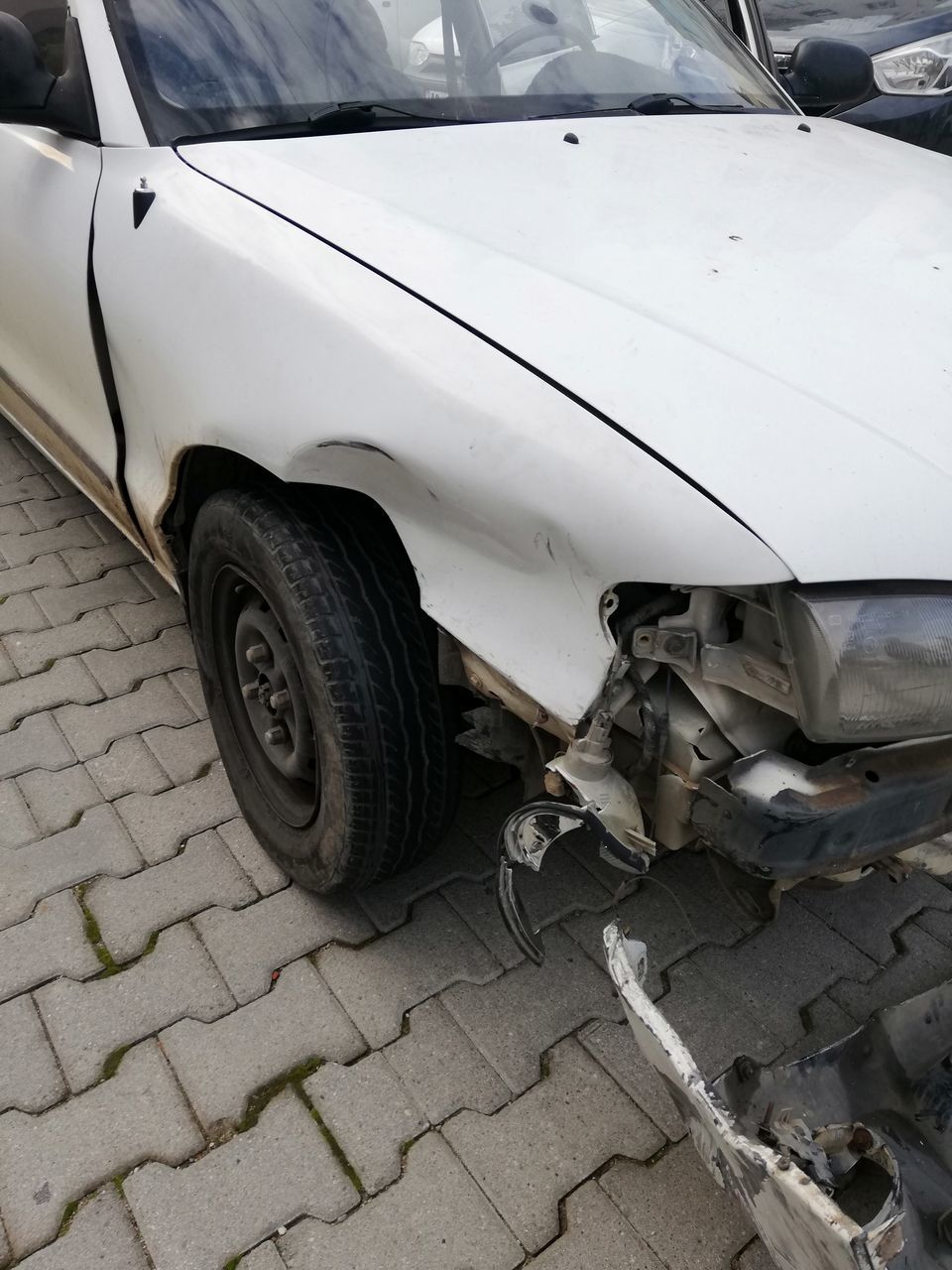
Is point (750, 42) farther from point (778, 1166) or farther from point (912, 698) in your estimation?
Result: point (778, 1166)

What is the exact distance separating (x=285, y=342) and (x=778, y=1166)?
128cm

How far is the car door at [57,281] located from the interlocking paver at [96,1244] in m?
1.42

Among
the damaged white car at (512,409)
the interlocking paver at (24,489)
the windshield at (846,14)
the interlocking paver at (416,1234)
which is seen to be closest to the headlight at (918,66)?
the windshield at (846,14)

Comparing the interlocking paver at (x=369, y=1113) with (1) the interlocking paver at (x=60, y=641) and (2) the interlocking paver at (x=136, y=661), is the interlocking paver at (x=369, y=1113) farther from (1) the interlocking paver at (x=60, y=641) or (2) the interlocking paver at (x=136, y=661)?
(1) the interlocking paver at (x=60, y=641)

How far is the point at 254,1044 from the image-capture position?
1.75 m

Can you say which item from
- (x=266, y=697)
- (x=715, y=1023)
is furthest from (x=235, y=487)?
(x=715, y=1023)

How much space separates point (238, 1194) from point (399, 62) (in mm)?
2091

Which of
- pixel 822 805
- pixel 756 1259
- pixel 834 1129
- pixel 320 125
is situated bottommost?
pixel 756 1259

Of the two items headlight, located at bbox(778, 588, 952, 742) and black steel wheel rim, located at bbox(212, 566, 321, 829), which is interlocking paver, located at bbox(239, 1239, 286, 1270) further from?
headlight, located at bbox(778, 588, 952, 742)

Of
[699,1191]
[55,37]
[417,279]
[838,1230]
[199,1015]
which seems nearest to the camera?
[838,1230]

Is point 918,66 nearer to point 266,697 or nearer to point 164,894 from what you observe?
point 266,697

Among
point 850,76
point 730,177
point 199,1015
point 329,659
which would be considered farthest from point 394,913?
A: point 850,76

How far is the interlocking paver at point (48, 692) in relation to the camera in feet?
8.07

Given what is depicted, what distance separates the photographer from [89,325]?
2.06 m
